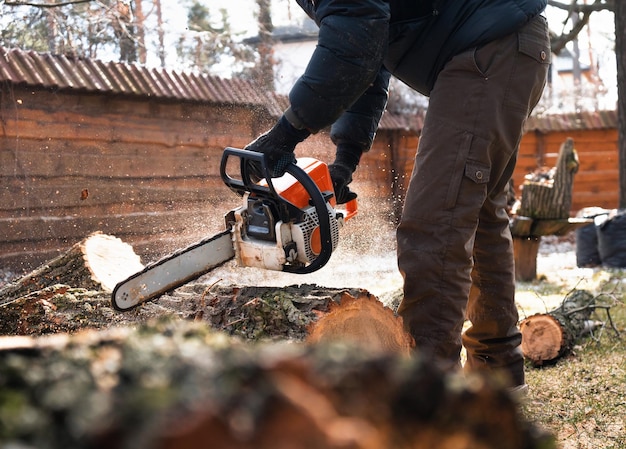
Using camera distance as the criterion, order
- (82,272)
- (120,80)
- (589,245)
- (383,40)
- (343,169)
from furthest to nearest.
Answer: (589,245) → (120,80) → (82,272) → (343,169) → (383,40)

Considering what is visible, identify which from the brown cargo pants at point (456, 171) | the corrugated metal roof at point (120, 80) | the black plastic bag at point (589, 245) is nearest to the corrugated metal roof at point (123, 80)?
the corrugated metal roof at point (120, 80)

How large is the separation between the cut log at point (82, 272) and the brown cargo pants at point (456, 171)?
157 cm

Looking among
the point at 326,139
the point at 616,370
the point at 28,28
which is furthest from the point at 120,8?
the point at 616,370

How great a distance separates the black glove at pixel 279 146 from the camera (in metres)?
2.42

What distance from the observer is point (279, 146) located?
8.02 feet

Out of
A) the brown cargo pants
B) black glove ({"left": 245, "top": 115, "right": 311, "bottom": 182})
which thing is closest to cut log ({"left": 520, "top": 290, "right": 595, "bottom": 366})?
the brown cargo pants

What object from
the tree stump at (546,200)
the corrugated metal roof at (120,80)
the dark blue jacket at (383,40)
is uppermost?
the dark blue jacket at (383,40)

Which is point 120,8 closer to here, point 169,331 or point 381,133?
point 381,133

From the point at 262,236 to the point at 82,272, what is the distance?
1264 millimetres

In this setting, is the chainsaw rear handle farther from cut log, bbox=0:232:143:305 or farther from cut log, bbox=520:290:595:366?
cut log, bbox=520:290:595:366

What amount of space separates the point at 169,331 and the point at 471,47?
185cm

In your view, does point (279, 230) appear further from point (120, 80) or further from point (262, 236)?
point (120, 80)

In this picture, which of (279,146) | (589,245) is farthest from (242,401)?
(589,245)

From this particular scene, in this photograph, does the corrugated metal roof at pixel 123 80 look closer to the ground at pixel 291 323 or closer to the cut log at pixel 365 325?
the ground at pixel 291 323
